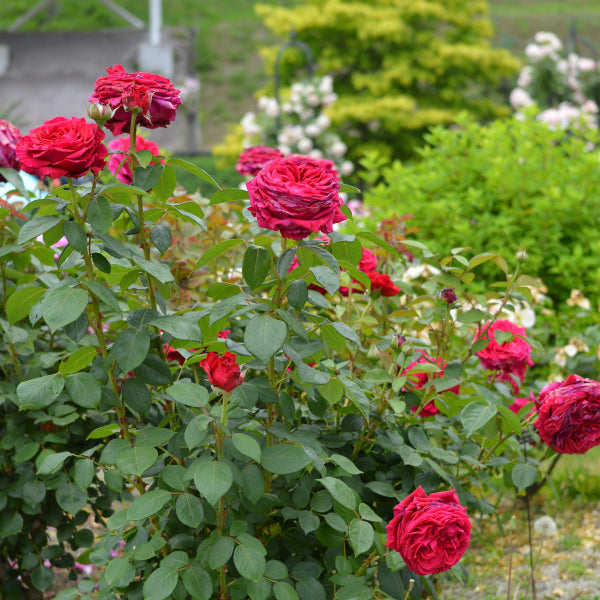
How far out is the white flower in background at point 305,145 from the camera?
759 centimetres

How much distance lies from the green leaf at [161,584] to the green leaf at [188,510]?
83 millimetres

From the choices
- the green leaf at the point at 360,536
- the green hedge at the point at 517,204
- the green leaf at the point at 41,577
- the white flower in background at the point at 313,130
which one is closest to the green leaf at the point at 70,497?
the green leaf at the point at 41,577

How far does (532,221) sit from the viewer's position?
2986 millimetres

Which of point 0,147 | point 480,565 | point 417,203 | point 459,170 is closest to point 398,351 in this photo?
point 0,147

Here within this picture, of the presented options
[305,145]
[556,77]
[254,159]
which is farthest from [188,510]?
[556,77]

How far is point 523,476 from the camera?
1.34 meters

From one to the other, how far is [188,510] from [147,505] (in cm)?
6

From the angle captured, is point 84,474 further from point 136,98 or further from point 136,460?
point 136,98

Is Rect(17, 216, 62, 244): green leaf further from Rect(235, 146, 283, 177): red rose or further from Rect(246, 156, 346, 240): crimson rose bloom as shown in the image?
Rect(235, 146, 283, 177): red rose

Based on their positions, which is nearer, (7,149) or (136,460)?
(136,460)

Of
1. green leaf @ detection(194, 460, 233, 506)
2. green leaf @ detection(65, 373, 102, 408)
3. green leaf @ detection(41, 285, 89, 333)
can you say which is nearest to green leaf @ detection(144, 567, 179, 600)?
green leaf @ detection(194, 460, 233, 506)

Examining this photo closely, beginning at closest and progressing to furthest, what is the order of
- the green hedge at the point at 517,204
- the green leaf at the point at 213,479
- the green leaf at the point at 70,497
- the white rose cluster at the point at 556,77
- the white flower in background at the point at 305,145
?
the green leaf at the point at 213,479, the green leaf at the point at 70,497, the green hedge at the point at 517,204, the white flower in background at the point at 305,145, the white rose cluster at the point at 556,77

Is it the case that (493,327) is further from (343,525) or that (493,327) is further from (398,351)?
(343,525)

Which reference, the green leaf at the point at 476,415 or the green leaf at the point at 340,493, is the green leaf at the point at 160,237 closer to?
the green leaf at the point at 340,493
